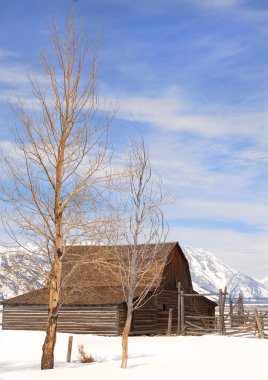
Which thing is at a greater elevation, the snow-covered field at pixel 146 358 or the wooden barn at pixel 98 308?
the wooden barn at pixel 98 308

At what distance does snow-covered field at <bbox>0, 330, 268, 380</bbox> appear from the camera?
58.3 feet

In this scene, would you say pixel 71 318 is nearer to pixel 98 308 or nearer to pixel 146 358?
pixel 98 308

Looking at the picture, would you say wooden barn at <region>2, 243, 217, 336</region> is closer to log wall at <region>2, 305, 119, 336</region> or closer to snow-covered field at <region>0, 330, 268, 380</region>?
log wall at <region>2, 305, 119, 336</region>

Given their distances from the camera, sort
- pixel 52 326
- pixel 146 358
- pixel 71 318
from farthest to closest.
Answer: pixel 71 318 < pixel 146 358 < pixel 52 326

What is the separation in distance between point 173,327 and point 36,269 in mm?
21758

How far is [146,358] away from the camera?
22766 mm

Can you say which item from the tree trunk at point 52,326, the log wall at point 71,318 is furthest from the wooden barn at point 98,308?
the tree trunk at point 52,326

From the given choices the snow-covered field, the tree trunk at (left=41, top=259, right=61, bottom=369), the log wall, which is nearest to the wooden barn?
the log wall

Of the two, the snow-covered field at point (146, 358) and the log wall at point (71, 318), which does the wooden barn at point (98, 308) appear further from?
the snow-covered field at point (146, 358)

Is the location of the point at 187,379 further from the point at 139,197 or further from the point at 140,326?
the point at 140,326

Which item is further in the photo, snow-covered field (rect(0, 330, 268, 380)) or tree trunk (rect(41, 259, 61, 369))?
tree trunk (rect(41, 259, 61, 369))

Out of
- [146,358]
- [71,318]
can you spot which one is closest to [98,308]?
[71,318]

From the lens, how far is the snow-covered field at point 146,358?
17766mm

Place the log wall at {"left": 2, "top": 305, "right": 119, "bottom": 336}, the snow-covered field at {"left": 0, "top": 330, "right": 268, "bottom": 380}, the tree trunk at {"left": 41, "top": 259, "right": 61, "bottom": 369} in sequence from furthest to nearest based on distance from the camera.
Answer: the log wall at {"left": 2, "top": 305, "right": 119, "bottom": 336}
the tree trunk at {"left": 41, "top": 259, "right": 61, "bottom": 369}
the snow-covered field at {"left": 0, "top": 330, "right": 268, "bottom": 380}
